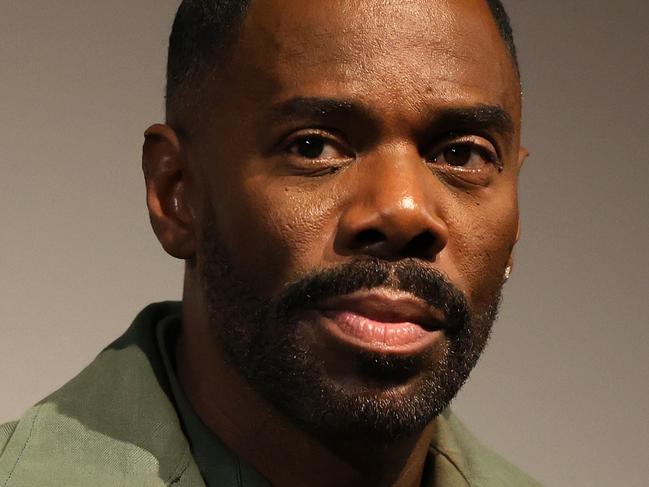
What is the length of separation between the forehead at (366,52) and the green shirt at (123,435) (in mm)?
334

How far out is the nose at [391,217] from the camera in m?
1.39

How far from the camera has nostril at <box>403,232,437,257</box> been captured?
4.63 feet

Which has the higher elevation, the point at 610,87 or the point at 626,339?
the point at 610,87

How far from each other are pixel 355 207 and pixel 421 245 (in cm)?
8

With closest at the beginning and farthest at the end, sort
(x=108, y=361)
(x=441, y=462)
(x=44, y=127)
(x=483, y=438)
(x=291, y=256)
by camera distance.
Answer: (x=291, y=256) < (x=108, y=361) < (x=441, y=462) < (x=44, y=127) < (x=483, y=438)

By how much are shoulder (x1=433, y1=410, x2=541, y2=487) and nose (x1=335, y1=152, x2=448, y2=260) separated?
384mm

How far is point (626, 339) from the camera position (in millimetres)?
2254

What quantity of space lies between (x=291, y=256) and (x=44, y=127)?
2.24 feet

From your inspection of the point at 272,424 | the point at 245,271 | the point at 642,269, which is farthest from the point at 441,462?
the point at 642,269

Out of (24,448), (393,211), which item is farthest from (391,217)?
(24,448)

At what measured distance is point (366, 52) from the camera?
1.46 meters

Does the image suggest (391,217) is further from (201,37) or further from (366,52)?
(201,37)

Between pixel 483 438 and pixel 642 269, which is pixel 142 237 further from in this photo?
pixel 642 269

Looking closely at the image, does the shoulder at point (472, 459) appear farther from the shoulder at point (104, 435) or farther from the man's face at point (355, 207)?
the shoulder at point (104, 435)
